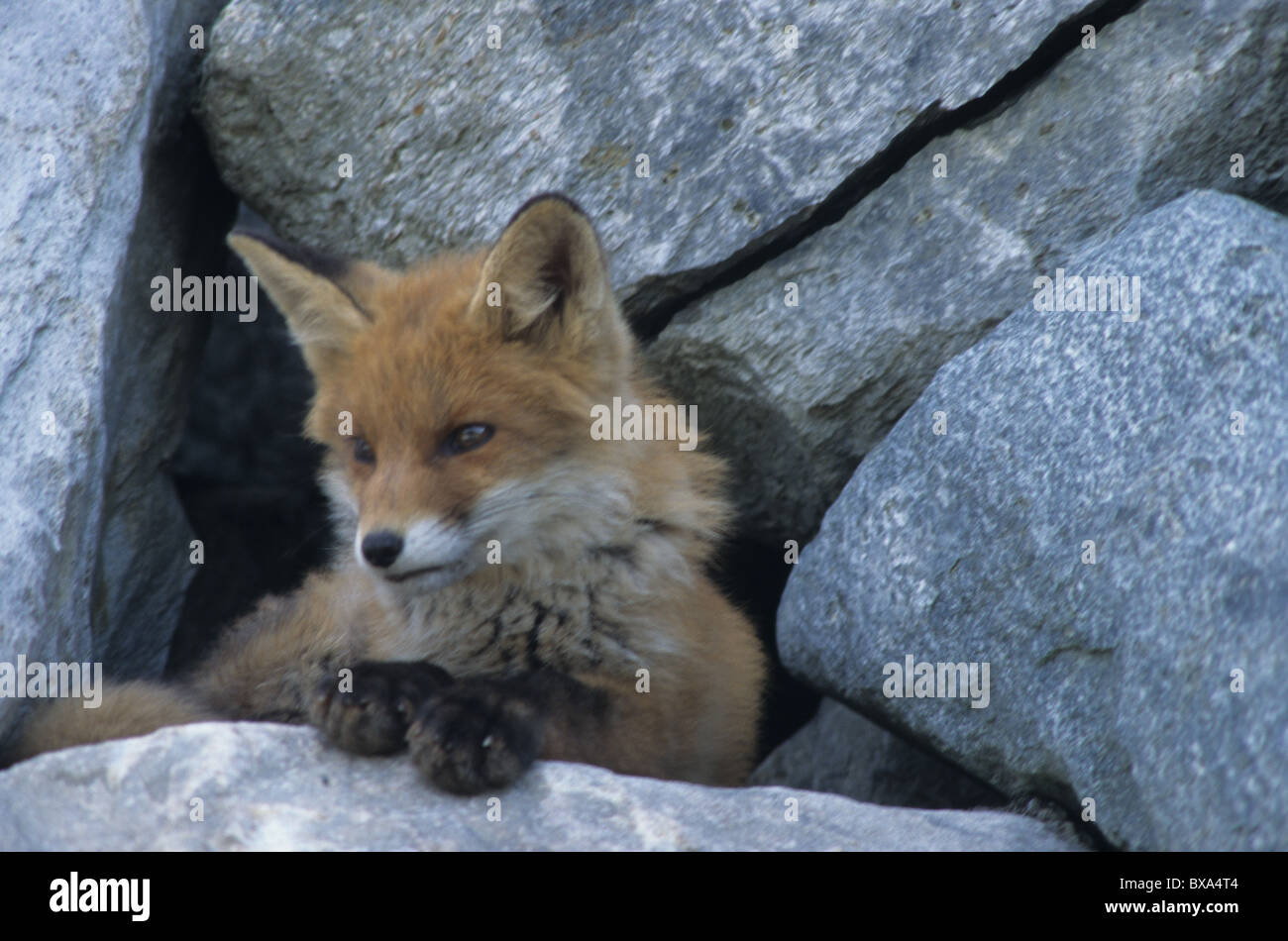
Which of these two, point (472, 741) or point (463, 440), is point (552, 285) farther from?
point (472, 741)

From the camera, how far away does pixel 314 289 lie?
3.55 metres

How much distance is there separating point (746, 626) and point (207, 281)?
7.87ft

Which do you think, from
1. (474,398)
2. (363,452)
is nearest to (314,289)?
(363,452)

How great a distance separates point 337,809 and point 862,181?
2572mm

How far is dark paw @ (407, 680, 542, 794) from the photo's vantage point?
9.02ft

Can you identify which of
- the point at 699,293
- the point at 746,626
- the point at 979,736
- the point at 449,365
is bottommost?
the point at 979,736

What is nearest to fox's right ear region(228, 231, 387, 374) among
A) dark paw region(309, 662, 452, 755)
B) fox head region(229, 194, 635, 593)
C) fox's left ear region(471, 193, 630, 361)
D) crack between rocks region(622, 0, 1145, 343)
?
fox head region(229, 194, 635, 593)

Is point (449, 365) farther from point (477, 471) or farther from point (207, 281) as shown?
point (207, 281)

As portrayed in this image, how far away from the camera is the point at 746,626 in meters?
4.09

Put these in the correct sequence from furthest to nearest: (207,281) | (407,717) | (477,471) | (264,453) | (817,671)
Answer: (264,453) → (207,281) → (817,671) → (477,471) → (407,717)

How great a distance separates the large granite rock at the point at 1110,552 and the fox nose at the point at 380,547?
1.31 meters

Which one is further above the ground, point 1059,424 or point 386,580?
point 1059,424

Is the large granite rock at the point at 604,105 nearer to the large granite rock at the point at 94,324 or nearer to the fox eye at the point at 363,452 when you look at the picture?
the large granite rock at the point at 94,324

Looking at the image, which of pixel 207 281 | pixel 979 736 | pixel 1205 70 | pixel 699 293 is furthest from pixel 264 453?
pixel 1205 70
